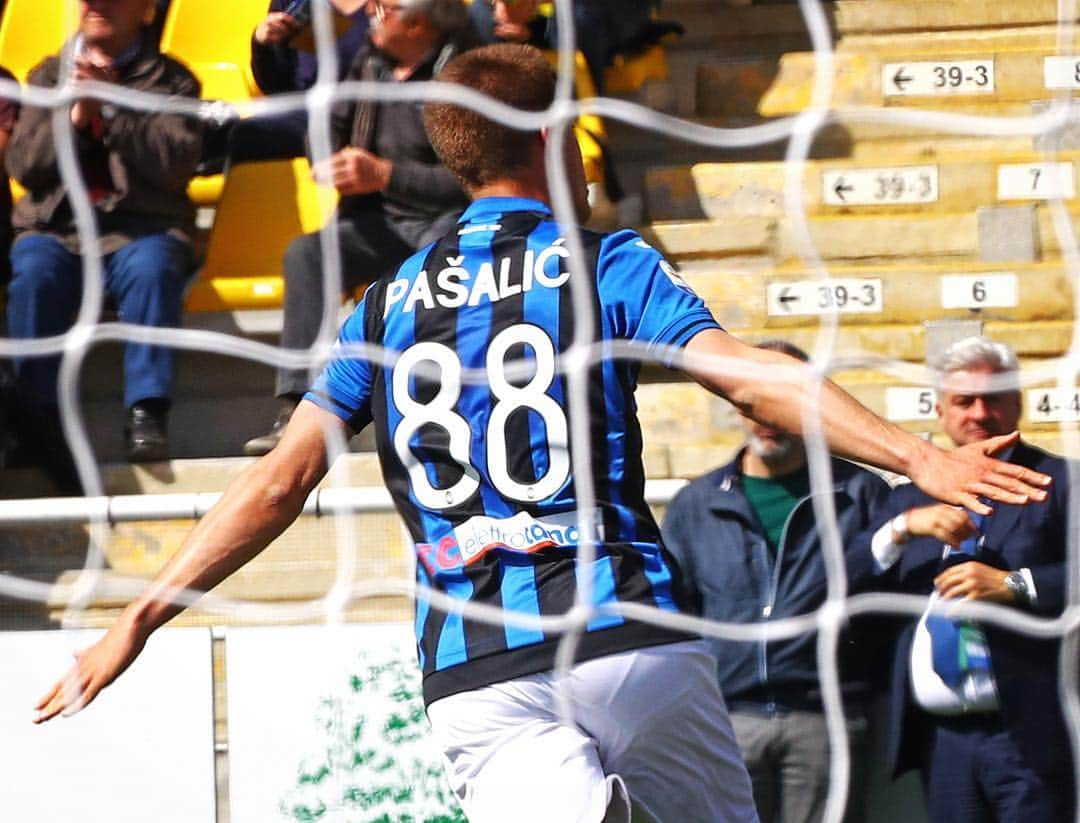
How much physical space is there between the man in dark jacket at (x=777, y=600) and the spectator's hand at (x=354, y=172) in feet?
2.97

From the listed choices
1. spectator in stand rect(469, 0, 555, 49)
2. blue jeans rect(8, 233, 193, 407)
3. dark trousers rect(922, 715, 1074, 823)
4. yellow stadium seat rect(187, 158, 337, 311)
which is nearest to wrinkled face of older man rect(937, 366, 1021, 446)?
dark trousers rect(922, 715, 1074, 823)

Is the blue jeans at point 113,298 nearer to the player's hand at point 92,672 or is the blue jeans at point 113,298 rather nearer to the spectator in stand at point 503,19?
the spectator in stand at point 503,19

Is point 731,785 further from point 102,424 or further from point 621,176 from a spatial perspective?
point 621,176

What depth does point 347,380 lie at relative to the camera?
2051mm

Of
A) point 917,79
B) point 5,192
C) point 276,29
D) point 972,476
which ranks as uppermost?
point 276,29

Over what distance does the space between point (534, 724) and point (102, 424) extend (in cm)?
201

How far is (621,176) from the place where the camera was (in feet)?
13.8

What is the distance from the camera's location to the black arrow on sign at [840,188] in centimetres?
408

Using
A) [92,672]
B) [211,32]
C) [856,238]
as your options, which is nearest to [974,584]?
[92,672]

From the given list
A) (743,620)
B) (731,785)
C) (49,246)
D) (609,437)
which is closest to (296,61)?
(49,246)

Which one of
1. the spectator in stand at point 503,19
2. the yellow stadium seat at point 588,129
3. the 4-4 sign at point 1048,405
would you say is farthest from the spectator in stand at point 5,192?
the 4-4 sign at point 1048,405

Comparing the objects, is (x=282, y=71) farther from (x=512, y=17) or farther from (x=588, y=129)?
(x=588, y=129)

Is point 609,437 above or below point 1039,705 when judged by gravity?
above

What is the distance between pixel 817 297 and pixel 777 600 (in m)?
1.36
